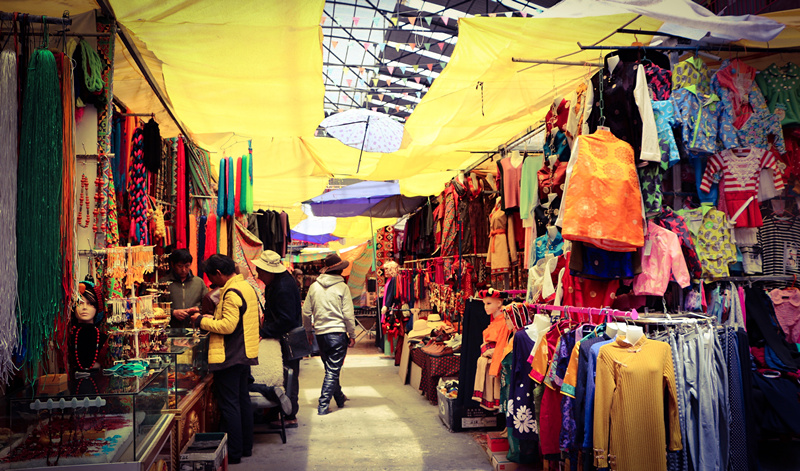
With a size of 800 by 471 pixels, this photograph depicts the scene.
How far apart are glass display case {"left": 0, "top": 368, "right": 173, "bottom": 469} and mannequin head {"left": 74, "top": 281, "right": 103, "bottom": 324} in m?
0.46

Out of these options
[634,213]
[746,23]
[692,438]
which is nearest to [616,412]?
[692,438]

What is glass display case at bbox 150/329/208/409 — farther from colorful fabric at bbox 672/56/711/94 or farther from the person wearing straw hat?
colorful fabric at bbox 672/56/711/94

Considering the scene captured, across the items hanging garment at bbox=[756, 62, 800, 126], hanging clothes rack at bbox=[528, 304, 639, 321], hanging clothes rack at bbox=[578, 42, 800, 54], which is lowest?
hanging clothes rack at bbox=[528, 304, 639, 321]

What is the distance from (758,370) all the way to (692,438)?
1.14m

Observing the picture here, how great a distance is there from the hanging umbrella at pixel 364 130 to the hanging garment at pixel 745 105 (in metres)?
4.09

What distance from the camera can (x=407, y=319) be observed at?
32.8 ft

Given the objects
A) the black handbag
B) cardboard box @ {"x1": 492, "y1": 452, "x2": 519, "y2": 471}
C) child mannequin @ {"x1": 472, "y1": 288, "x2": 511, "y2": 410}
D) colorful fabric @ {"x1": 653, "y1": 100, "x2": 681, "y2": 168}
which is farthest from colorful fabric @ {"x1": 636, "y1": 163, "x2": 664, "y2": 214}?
the black handbag

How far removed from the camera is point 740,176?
3686mm

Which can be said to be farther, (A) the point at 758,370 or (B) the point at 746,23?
(A) the point at 758,370

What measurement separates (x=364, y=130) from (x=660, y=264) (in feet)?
15.2

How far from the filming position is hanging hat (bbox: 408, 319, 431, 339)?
25.9ft

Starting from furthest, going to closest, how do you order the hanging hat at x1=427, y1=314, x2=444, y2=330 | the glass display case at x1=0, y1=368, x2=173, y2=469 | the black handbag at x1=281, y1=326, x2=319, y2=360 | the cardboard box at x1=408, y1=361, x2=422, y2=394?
1. the hanging hat at x1=427, y1=314, x2=444, y2=330
2. the cardboard box at x1=408, y1=361, x2=422, y2=394
3. the black handbag at x1=281, y1=326, x2=319, y2=360
4. the glass display case at x1=0, y1=368, x2=173, y2=469

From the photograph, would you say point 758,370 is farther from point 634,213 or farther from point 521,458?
point 521,458

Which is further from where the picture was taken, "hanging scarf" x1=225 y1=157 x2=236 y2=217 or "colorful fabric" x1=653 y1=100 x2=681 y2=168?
"hanging scarf" x1=225 y1=157 x2=236 y2=217
